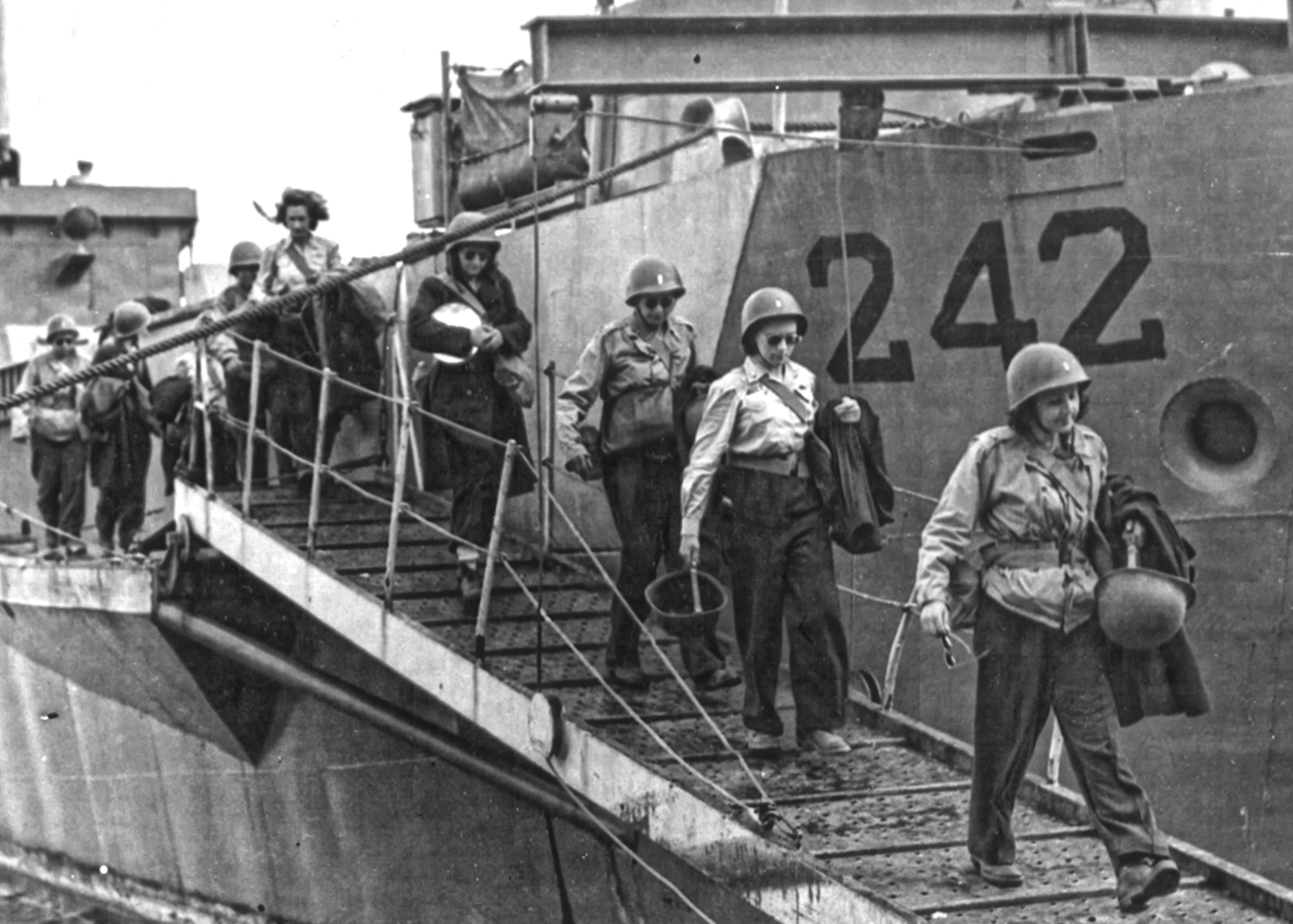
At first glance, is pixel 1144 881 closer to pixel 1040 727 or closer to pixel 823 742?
pixel 1040 727

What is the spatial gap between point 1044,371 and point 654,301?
2.18 m

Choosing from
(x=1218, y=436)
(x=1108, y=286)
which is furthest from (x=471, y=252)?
(x=1218, y=436)

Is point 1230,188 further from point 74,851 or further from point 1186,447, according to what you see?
point 74,851

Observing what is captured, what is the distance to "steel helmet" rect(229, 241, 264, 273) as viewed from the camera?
10.4m

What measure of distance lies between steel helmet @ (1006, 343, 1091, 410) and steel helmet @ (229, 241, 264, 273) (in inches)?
240

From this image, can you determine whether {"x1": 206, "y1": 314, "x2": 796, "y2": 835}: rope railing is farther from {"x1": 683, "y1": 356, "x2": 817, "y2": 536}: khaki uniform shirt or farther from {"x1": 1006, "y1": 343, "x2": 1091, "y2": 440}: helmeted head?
{"x1": 1006, "y1": 343, "x2": 1091, "y2": 440}: helmeted head

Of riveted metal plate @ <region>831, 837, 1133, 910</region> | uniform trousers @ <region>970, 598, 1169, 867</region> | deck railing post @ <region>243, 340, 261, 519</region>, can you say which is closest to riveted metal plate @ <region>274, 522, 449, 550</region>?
deck railing post @ <region>243, 340, 261, 519</region>

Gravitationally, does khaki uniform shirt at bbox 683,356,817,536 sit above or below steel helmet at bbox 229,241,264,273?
below

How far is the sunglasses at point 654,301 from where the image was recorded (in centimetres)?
697

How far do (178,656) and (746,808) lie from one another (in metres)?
4.49

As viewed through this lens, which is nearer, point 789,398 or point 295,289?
point 789,398

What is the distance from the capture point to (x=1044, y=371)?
5082 millimetres

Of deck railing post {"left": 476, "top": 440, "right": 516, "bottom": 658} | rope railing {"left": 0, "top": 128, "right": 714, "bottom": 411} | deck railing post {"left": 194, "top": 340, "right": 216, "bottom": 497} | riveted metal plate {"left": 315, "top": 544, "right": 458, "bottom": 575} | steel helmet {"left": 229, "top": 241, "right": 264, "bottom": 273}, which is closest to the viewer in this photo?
deck railing post {"left": 476, "top": 440, "right": 516, "bottom": 658}

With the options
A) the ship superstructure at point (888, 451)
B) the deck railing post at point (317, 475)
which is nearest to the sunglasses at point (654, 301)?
the ship superstructure at point (888, 451)
